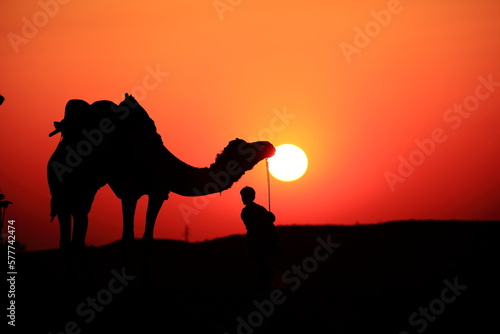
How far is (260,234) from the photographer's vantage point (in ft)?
52.2

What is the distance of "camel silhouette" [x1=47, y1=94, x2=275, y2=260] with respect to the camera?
15.5m

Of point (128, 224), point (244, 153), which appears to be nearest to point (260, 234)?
point (244, 153)

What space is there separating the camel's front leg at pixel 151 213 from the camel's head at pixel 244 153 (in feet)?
4.68

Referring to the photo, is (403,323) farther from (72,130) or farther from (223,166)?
(72,130)

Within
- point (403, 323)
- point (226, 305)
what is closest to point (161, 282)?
point (226, 305)

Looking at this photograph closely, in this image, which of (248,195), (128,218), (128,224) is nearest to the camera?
(128,224)

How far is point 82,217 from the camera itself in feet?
50.9

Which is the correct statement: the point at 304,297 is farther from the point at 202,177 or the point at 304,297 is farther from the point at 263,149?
the point at 202,177

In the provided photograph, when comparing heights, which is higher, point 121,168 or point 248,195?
point 121,168

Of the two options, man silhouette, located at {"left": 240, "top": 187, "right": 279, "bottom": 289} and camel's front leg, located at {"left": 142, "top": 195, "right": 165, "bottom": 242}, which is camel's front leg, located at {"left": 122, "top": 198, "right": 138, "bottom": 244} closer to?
camel's front leg, located at {"left": 142, "top": 195, "right": 165, "bottom": 242}

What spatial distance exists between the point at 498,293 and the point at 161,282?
1015 cm

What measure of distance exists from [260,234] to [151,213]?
214 cm

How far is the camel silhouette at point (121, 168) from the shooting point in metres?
15.5

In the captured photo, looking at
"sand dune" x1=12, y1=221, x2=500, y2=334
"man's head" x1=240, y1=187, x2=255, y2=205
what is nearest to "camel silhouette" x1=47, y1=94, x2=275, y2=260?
"man's head" x1=240, y1=187, x2=255, y2=205
